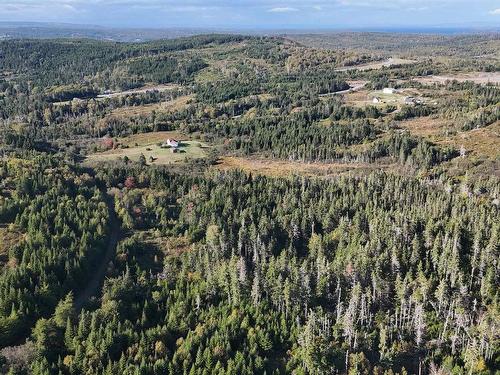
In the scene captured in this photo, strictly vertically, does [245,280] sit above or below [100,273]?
above

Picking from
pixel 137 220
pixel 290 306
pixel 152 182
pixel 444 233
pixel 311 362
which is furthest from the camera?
pixel 152 182

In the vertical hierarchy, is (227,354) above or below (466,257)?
below

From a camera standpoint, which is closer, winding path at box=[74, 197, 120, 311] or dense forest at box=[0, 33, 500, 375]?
dense forest at box=[0, 33, 500, 375]

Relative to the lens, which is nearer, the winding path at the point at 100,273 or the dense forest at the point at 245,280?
the dense forest at the point at 245,280

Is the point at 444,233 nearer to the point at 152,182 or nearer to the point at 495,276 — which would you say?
the point at 495,276

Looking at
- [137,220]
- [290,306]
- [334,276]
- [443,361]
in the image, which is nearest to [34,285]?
[137,220]

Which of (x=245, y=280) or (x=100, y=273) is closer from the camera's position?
(x=245, y=280)

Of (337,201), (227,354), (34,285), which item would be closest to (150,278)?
(34,285)

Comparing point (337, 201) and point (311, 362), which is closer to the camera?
point (311, 362)

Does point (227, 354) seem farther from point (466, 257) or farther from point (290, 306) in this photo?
point (466, 257)

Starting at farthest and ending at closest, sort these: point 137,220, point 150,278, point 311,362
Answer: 1. point 137,220
2. point 150,278
3. point 311,362
